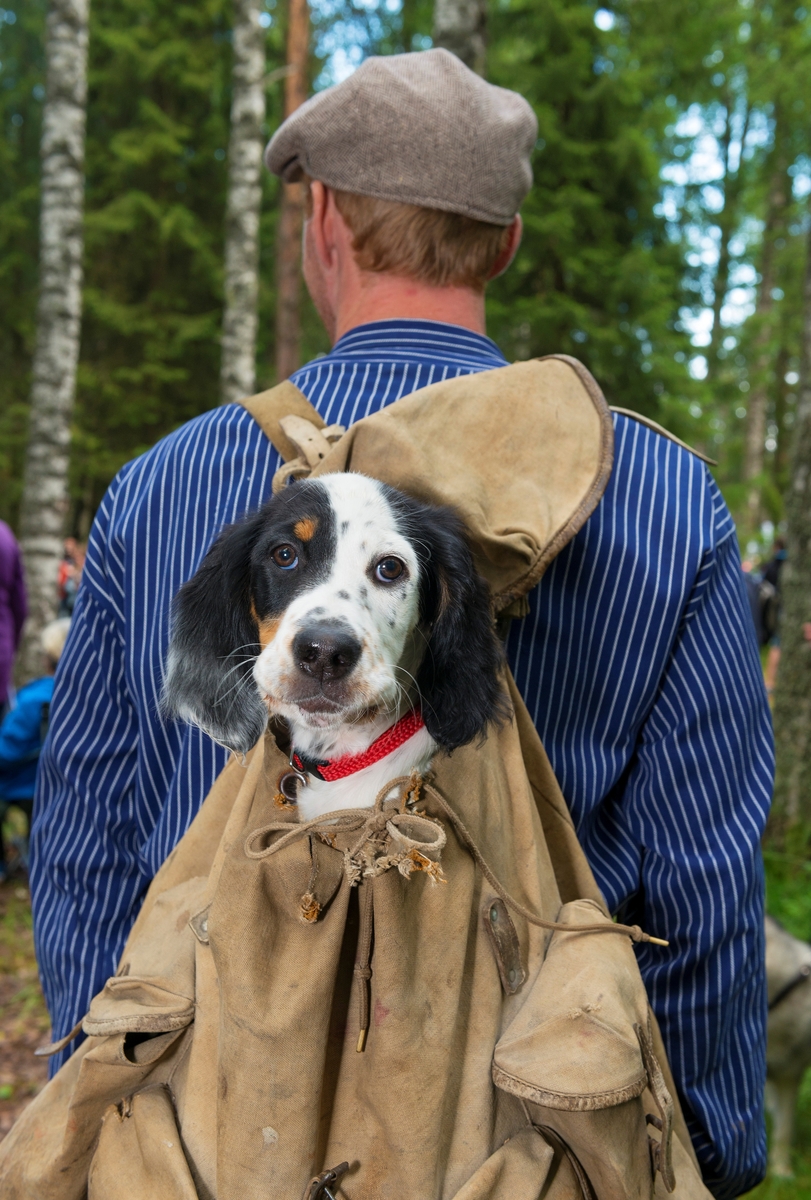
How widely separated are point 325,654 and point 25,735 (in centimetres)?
482

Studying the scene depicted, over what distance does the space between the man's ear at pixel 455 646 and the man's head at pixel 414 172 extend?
54 centimetres

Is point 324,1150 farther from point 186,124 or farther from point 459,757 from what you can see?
point 186,124

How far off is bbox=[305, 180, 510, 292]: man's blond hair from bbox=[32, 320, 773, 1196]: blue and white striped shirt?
178mm

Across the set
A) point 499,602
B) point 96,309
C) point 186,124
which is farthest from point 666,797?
point 186,124

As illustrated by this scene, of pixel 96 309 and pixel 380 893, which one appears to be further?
pixel 96 309

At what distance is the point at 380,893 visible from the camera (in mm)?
1053

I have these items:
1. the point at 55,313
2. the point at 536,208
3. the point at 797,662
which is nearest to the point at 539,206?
the point at 536,208

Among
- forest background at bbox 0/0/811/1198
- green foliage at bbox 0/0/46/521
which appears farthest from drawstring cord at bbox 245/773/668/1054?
green foliage at bbox 0/0/46/521

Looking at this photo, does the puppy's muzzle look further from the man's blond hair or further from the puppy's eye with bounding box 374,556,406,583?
the man's blond hair

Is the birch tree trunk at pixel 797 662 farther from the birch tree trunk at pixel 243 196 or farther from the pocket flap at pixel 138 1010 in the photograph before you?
the birch tree trunk at pixel 243 196

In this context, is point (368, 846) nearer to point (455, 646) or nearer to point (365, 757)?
point (365, 757)

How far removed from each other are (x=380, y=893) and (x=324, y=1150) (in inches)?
12.2

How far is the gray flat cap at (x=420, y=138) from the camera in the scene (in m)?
1.57

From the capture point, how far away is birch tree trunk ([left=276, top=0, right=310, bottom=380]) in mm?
11117
